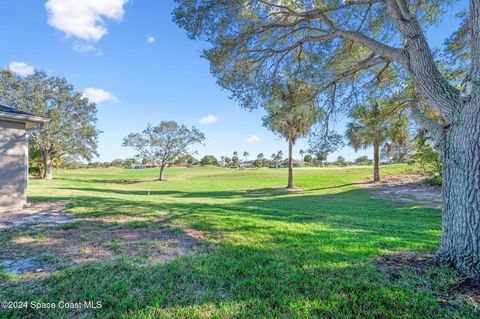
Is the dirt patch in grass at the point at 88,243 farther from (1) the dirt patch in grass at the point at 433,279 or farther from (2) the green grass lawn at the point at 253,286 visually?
(1) the dirt patch in grass at the point at 433,279

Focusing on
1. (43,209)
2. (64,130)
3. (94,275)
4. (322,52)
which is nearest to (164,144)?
(64,130)

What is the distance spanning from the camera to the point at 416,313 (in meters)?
2.08

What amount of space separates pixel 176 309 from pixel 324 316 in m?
1.38

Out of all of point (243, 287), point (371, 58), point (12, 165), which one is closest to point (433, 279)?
point (243, 287)

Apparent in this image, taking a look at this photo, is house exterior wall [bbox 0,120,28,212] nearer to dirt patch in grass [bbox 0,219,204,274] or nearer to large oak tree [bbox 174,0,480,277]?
dirt patch in grass [bbox 0,219,204,274]

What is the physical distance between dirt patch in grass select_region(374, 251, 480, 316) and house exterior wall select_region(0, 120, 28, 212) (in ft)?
31.8

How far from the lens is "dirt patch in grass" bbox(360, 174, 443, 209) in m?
13.5

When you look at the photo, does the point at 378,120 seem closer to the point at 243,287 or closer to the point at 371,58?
the point at 371,58

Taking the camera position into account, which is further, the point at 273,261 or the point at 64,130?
the point at 64,130

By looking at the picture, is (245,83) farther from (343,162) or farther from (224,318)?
(343,162)

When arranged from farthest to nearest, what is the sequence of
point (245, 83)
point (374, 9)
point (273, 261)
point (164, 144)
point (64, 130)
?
point (164, 144) → point (64, 130) → point (245, 83) → point (374, 9) → point (273, 261)

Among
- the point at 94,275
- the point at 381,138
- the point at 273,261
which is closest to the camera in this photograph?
the point at 94,275

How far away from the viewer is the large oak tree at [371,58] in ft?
9.53

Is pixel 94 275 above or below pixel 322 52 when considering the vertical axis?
below
